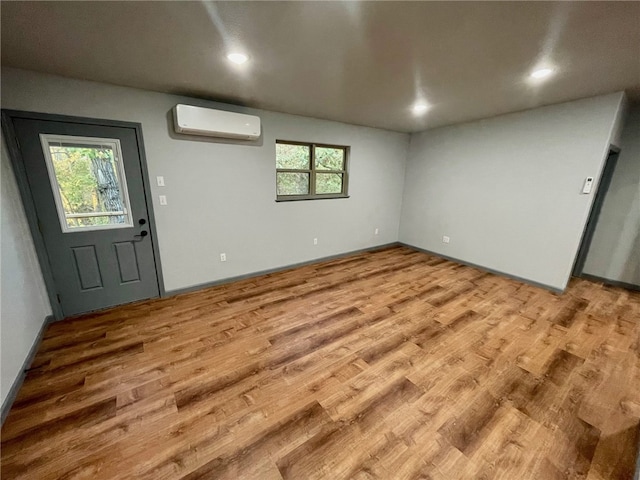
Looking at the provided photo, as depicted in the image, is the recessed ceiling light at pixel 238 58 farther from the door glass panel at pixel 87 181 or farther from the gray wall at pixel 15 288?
the gray wall at pixel 15 288

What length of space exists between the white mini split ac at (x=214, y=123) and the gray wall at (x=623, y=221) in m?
4.98

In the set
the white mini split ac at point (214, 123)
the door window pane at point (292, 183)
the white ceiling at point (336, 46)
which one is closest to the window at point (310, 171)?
the door window pane at point (292, 183)

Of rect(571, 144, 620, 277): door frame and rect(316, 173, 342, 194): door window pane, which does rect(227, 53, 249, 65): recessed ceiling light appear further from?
rect(571, 144, 620, 277): door frame

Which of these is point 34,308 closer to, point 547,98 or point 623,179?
point 547,98

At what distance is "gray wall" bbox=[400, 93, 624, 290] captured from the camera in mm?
3012

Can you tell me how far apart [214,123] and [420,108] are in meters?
2.67

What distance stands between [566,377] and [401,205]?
13.1 feet

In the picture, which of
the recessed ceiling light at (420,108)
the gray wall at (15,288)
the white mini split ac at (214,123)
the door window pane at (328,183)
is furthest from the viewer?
the door window pane at (328,183)

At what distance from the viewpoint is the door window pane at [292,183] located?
385 centimetres

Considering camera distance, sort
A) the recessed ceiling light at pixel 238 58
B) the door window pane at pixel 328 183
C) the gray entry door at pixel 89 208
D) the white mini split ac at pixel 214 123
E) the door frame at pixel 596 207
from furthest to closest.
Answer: the door window pane at pixel 328 183, the door frame at pixel 596 207, the white mini split ac at pixel 214 123, the gray entry door at pixel 89 208, the recessed ceiling light at pixel 238 58

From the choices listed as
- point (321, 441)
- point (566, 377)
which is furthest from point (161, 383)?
point (566, 377)

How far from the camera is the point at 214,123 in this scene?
2.84 m

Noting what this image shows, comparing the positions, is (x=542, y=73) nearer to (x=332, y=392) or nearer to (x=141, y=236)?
(x=332, y=392)

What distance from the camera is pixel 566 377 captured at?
195 cm
